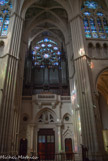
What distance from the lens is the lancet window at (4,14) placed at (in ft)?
49.4

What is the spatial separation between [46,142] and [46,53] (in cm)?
1297

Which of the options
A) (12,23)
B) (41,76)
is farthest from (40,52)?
(12,23)

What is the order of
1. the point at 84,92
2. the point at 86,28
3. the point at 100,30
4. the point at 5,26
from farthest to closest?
1. the point at 100,30
2. the point at 86,28
3. the point at 5,26
4. the point at 84,92

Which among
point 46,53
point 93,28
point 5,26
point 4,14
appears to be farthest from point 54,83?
point 4,14

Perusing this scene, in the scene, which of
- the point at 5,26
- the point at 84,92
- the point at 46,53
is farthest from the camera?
the point at 46,53

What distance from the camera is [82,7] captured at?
17156mm

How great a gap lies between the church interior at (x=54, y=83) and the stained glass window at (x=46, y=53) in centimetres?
15

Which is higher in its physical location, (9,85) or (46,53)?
(46,53)

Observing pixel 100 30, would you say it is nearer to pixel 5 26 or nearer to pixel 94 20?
pixel 94 20

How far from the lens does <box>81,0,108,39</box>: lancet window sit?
1533cm

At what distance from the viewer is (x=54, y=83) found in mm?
18922

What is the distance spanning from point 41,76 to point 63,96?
432 cm

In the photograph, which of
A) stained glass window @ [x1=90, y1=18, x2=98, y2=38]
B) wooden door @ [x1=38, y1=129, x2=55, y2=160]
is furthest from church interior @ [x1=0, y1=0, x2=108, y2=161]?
stained glass window @ [x1=90, y1=18, x2=98, y2=38]

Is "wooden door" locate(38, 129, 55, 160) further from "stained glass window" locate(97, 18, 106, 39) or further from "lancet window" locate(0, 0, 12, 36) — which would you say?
"stained glass window" locate(97, 18, 106, 39)
